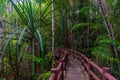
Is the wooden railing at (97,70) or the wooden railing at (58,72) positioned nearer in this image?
the wooden railing at (97,70)

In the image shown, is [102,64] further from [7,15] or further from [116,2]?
[7,15]

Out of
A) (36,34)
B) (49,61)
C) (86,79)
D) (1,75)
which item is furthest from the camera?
(1,75)

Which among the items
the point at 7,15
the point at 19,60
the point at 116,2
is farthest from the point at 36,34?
the point at 7,15

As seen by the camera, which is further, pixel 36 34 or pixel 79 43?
pixel 79 43

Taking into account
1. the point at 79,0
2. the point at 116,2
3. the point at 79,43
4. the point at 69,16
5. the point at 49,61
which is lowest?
the point at 49,61

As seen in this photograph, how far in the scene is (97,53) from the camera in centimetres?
792

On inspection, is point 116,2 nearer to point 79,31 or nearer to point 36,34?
point 36,34

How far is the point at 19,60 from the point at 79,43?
6.23 m

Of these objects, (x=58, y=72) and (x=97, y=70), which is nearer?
(x=58, y=72)

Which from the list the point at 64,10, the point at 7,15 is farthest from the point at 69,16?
the point at 7,15

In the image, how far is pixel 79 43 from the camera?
15508mm

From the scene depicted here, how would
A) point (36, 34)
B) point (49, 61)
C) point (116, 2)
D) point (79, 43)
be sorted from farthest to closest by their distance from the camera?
point (79, 43) < point (49, 61) < point (36, 34) < point (116, 2)

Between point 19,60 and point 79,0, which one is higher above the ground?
point 79,0

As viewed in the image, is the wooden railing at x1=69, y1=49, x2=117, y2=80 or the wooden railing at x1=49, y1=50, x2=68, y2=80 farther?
the wooden railing at x1=49, y1=50, x2=68, y2=80
